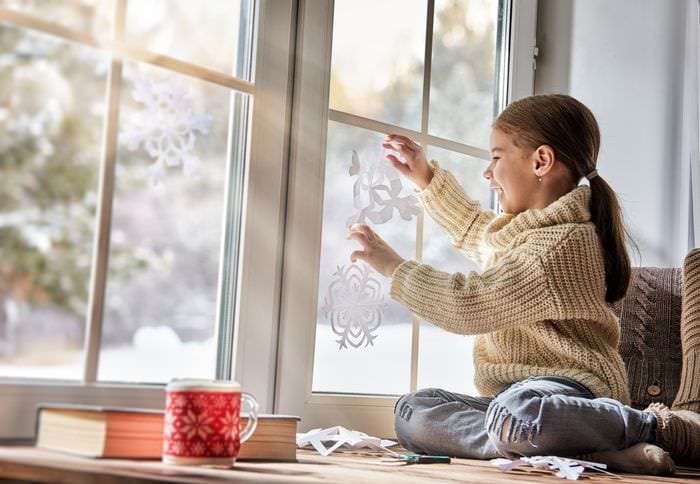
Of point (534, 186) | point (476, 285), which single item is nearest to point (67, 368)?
point (476, 285)

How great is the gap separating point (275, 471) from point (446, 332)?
99 centimetres

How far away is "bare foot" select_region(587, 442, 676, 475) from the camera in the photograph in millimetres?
1452

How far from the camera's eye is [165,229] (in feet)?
4.99

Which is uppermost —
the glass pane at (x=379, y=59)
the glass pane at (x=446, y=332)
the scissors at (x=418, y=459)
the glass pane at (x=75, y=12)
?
the glass pane at (x=379, y=59)

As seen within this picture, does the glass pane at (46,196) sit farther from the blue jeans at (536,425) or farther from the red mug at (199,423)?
the blue jeans at (536,425)

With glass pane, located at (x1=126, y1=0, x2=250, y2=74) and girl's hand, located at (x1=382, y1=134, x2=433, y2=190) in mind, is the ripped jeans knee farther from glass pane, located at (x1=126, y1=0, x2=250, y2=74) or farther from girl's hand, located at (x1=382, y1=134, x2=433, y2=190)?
glass pane, located at (x1=126, y1=0, x2=250, y2=74)

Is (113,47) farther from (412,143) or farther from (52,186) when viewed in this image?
(412,143)

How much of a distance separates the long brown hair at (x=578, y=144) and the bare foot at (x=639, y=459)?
1.21 feet

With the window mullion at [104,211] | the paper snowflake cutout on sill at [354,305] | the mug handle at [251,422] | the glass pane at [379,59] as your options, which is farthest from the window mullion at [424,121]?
the mug handle at [251,422]

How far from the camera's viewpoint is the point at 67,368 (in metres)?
1.38

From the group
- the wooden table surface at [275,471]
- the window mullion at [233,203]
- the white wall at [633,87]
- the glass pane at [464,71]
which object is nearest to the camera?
the wooden table surface at [275,471]

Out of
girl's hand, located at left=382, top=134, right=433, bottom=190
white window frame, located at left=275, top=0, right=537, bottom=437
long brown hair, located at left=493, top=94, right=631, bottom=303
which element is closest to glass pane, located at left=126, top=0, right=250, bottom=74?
white window frame, located at left=275, top=0, right=537, bottom=437

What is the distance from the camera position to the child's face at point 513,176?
1838mm

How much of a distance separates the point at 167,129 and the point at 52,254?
287 millimetres
